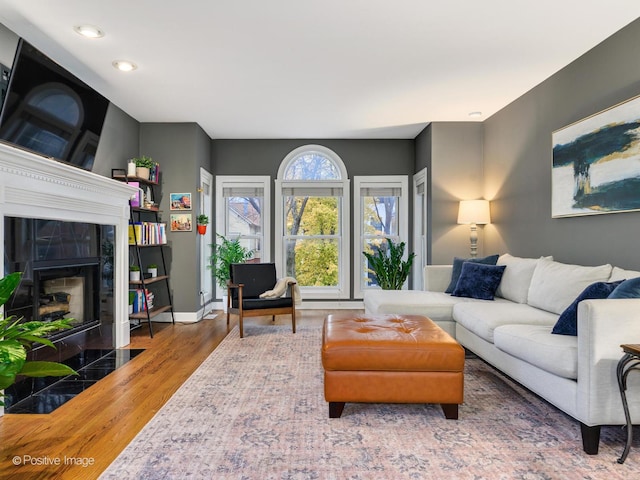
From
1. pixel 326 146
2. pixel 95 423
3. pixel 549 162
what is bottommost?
pixel 95 423

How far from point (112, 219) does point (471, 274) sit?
11.5ft

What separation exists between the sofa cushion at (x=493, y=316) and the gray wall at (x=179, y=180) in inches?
131

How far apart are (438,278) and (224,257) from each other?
9.50 feet

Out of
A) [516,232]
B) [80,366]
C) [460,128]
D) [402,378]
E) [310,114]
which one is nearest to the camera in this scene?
[402,378]

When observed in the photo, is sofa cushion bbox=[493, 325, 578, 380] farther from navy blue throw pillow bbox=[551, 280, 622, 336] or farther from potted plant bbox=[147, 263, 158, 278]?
potted plant bbox=[147, 263, 158, 278]

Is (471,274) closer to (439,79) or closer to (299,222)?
(439,79)

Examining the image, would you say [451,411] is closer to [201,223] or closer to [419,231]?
[419,231]

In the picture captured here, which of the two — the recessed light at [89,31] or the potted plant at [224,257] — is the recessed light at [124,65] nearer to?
the recessed light at [89,31]

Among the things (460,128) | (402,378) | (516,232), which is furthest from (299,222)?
(402,378)

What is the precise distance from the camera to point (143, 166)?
4715mm

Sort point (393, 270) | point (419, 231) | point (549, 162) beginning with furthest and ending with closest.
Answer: point (419, 231)
point (393, 270)
point (549, 162)

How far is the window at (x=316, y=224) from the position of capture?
6.06m

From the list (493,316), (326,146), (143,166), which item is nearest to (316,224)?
(326,146)

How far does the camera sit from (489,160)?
4914mm
